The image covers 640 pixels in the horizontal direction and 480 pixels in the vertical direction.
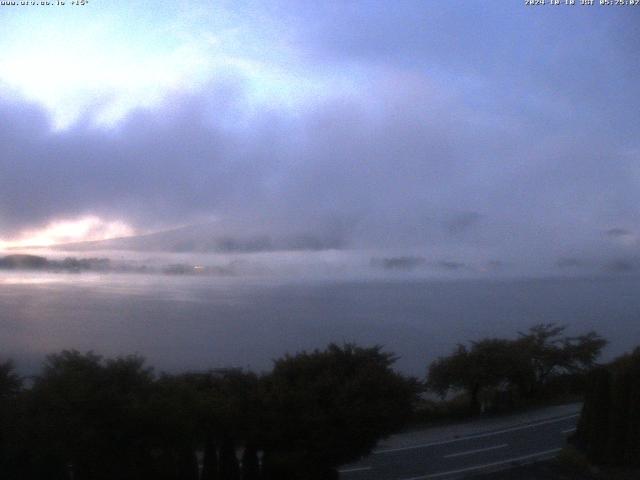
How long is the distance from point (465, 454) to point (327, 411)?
10028mm

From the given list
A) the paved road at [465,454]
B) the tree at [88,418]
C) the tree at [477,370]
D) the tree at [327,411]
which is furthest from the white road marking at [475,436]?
the tree at [88,418]

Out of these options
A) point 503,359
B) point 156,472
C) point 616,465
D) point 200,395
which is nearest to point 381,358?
point 200,395

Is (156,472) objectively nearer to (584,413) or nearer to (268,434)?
(268,434)

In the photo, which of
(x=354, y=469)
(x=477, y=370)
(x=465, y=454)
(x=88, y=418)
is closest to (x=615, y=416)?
(x=465, y=454)

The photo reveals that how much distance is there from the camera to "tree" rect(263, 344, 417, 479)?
17.2 metres

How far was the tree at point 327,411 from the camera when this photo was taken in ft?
56.3

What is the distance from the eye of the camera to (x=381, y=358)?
18.6m

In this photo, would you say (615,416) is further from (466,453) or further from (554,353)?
(554,353)

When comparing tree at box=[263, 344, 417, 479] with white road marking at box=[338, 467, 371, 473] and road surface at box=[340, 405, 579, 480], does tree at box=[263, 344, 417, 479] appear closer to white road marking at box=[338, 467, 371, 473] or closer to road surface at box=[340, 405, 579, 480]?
road surface at box=[340, 405, 579, 480]

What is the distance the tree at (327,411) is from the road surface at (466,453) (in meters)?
4.57

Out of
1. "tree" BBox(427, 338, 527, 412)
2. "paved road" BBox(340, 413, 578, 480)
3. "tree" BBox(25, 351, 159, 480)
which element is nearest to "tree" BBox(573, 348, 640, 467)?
"paved road" BBox(340, 413, 578, 480)

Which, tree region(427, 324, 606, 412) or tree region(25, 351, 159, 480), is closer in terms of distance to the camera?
tree region(25, 351, 159, 480)

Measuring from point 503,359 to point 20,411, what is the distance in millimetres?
27379

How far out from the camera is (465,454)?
2583 cm
